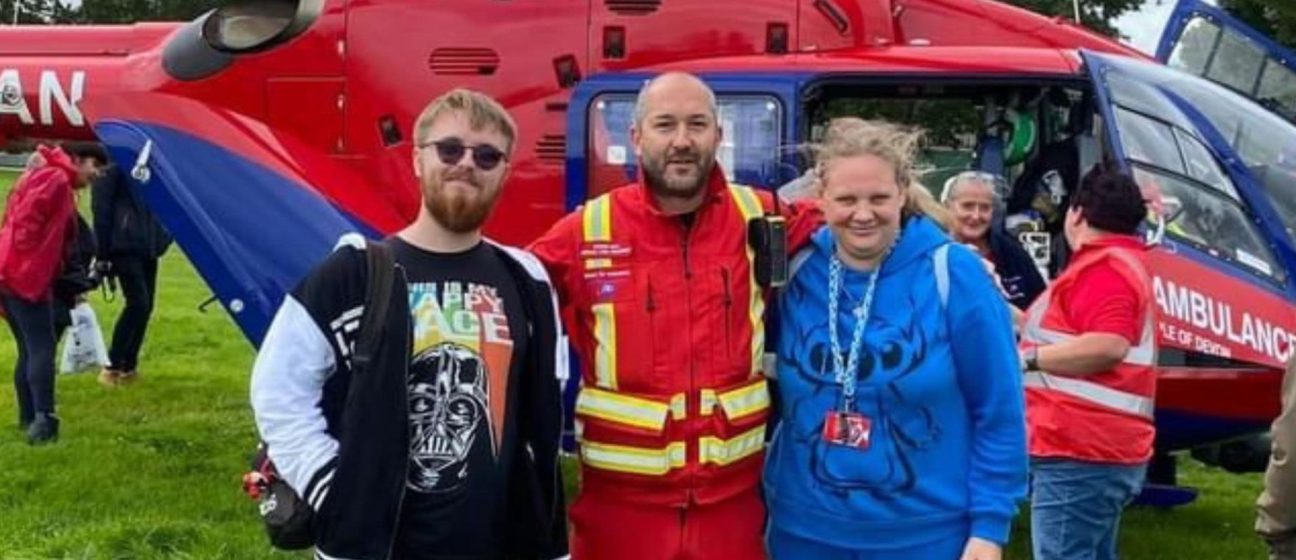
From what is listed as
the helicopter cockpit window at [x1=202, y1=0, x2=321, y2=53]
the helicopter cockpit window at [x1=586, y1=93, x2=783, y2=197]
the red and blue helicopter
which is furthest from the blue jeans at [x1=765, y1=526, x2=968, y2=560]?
the helicopter cockpit window at [x1=202, y1=0, x2=321, y2=53]

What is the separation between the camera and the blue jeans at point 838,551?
9.64 ft

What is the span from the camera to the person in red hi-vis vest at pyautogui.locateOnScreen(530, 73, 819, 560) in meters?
2.97

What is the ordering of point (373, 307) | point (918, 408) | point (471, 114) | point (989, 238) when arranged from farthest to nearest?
point (989, 238), point (918, 408), point (471, 114), point (373, 307)

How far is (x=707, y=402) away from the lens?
298cm

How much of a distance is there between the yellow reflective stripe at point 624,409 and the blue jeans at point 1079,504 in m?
1.73

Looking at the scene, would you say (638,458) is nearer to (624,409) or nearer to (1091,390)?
(624,409)

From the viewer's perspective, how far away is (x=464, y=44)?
Result: 21.6 ft

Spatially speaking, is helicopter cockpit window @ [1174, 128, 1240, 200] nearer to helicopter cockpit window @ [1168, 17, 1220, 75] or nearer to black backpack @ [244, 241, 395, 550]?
helicopter cockpit window @ [1168, 17, 1220, 75]

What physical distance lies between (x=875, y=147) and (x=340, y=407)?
115 cm

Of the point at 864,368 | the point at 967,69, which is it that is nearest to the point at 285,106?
the point at 967,69

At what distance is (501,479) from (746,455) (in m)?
0.55

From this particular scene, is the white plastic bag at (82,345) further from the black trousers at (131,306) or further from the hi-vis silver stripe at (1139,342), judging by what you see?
the hi-vis silver stripe at (1139,342)

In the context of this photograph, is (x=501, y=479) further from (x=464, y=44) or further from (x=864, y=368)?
(x=464, y=44)

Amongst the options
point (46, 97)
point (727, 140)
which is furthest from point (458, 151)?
point (46, 97)
